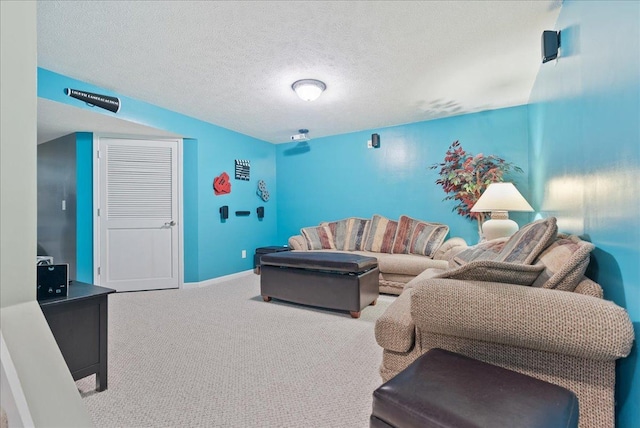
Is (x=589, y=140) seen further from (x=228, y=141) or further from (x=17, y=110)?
(x=228, y=141)

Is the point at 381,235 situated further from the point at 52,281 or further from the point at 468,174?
the point at 52,281

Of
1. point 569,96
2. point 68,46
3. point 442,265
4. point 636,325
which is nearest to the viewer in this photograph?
point 636,325

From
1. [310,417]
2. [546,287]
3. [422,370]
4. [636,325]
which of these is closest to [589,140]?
[546,287]

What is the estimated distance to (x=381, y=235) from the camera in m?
4.46

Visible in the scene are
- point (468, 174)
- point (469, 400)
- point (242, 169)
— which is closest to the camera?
point (469, 400)

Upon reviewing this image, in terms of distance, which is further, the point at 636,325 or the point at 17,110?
the point at 636,325

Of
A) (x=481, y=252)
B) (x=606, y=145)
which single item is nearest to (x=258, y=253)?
(x=481, y=252)

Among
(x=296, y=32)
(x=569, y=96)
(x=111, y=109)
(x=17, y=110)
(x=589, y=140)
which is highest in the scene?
(x=296, y=32)

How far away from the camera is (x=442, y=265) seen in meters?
3.55

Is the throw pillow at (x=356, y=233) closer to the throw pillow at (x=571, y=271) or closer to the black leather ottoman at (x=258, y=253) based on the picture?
the black leather ottoman at (x=258, y=253)

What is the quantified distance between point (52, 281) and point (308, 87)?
2554 millimetres

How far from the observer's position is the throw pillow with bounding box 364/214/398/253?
4.36 m

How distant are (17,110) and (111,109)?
134 inches

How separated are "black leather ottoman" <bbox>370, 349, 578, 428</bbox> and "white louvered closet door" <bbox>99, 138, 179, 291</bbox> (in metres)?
4.00
